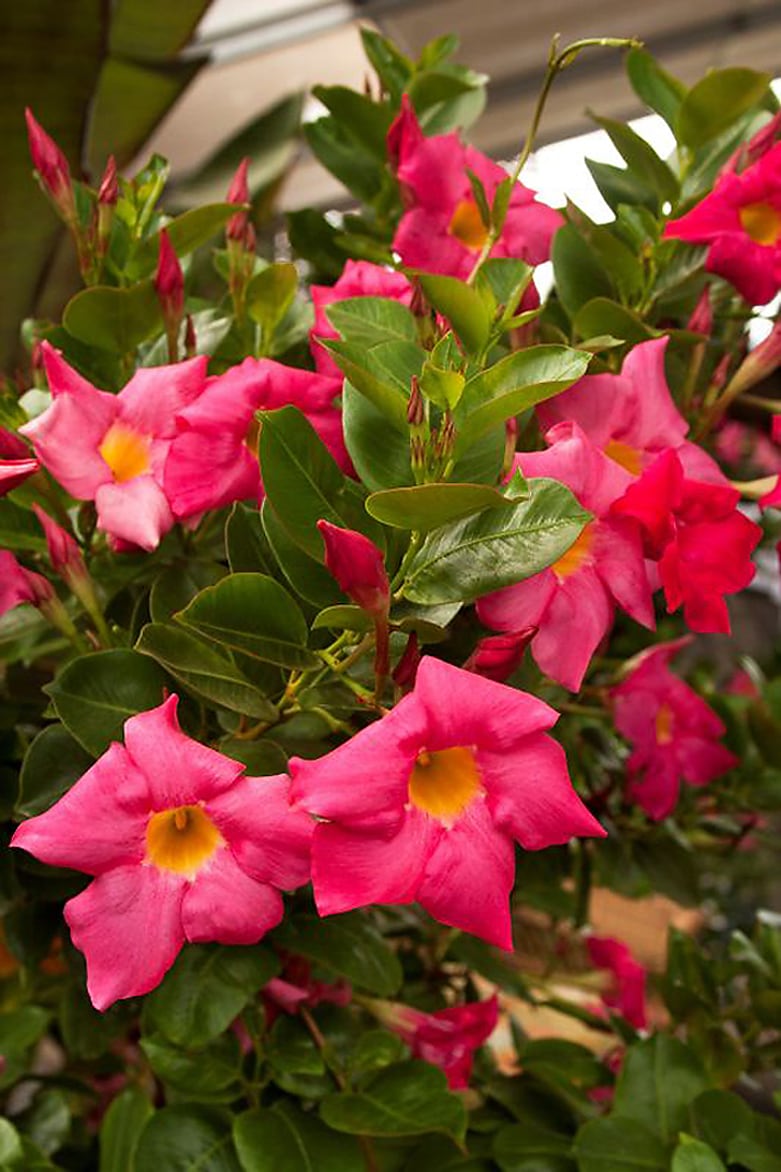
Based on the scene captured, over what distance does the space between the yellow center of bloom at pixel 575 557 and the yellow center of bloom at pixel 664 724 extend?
1.04 ft

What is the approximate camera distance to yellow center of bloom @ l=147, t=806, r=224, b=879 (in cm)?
46

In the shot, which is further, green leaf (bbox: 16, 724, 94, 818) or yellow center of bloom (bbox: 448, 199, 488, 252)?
yellow center of bloom (bbox: 448, 199, 488, 252)

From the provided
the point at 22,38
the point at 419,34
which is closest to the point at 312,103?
the point at 419,34

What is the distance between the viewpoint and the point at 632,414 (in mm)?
545

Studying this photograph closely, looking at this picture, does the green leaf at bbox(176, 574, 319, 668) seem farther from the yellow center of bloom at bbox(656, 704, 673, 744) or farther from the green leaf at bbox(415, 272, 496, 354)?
the yellow center of bloom at bbox(656, 704, 673, 744)

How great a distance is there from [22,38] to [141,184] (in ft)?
2.72

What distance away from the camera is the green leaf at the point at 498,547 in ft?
1.42

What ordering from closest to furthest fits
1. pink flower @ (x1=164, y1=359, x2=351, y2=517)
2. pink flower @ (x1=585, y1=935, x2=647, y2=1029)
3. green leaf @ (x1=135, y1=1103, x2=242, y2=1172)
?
pink flower @ (x1=164, y1=359, x2=351, y2=517) → green leaf @ (x1=135, y1=1103, x2=242, y2=1172) → pink flower @ (x1=585, y1=935, x2=647, y2=1029)

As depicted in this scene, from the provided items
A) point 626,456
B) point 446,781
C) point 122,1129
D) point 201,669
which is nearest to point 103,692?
point 201,669

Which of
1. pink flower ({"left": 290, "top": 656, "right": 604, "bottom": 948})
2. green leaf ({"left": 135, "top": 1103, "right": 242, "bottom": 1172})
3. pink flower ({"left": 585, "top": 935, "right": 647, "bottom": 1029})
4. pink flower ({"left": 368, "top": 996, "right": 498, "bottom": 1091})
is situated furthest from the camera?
pink flower ({"left": 585, "top": 935, "right": 647, "bottom": 1029})

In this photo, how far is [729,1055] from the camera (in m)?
0.80

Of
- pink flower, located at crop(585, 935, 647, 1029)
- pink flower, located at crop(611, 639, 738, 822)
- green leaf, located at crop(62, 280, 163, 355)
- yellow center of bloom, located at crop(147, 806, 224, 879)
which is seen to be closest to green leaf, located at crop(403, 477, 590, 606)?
yellow center of bloom, located at crop(147, 806, 224, 879)

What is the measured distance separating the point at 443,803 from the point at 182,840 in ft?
0.37

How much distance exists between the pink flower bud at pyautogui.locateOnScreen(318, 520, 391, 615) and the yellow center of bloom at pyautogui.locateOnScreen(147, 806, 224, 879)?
0.35 ft
